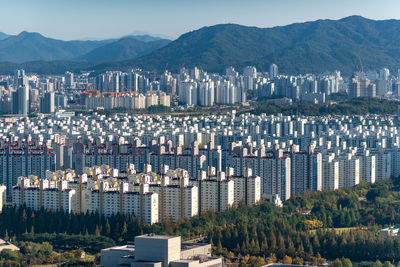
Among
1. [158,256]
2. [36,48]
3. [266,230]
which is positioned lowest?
[266,230]

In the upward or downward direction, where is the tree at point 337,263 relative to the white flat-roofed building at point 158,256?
downward

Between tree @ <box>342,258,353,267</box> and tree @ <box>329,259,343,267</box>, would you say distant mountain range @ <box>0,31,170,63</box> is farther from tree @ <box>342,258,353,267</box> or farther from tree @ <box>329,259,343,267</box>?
tree @ <box>329,259,343,267</box>

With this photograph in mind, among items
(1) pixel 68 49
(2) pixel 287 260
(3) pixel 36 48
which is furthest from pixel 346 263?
(1) pixel 68 49

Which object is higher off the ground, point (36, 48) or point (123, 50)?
point (36, 48)

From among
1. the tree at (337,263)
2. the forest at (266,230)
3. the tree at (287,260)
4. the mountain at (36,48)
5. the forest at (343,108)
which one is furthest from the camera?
the mountain at (36,48)

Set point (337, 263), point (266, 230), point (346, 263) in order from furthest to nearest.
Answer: point (266, 230) → point (346, 263) → point (337, 263)

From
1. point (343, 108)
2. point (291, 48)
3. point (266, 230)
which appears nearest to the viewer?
point (266, 230)

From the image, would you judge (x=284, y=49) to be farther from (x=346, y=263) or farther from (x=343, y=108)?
(x=346, y=263)

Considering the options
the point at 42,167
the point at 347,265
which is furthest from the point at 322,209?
the point at 42,167

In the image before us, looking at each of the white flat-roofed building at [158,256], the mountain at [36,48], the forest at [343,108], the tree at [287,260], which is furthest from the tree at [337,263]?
Result: the mountain at [36,48]

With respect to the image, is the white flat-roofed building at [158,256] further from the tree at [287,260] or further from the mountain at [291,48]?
the mountain at [291,48]
